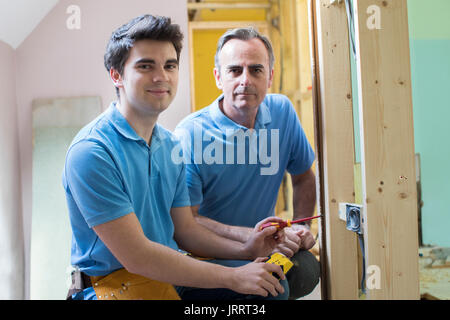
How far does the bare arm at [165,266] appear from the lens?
3.90ft

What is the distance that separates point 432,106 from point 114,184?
7.71 ft

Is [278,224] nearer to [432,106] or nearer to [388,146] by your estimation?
[388,146]

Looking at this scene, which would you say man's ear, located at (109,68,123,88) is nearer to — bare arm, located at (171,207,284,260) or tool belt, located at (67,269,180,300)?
bare arm, located at (171,207,284,260)

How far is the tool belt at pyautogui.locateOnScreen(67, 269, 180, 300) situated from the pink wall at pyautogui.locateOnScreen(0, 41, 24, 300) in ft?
4.65

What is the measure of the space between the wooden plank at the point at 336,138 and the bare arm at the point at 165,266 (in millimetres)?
268

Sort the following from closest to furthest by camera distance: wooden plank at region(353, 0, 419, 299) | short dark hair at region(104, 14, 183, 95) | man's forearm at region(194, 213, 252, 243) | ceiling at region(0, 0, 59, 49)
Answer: wooden plank at region(353, 0, 419, 299) → short dark hair at region(104, 14, 183, 95) → man's forearm at region(194, 213, 252, 243) → ceiling at region(0, 0, 59, 49)

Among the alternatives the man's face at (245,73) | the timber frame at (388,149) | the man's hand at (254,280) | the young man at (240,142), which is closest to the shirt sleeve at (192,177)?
the young man at (240,142)

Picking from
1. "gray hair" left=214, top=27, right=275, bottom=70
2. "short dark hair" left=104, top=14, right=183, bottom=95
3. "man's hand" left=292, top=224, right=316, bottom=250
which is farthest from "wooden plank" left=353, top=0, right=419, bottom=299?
"gray hair" left=214, top=27, right=275, bottom=70

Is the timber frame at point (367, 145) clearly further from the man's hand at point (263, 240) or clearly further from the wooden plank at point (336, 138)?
the man's hand at point (263, 240)

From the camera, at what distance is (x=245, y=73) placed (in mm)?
1734

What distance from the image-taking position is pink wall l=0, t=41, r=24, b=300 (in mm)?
2494

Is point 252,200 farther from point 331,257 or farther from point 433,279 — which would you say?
point 433,279

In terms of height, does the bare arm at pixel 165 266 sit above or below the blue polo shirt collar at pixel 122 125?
below
